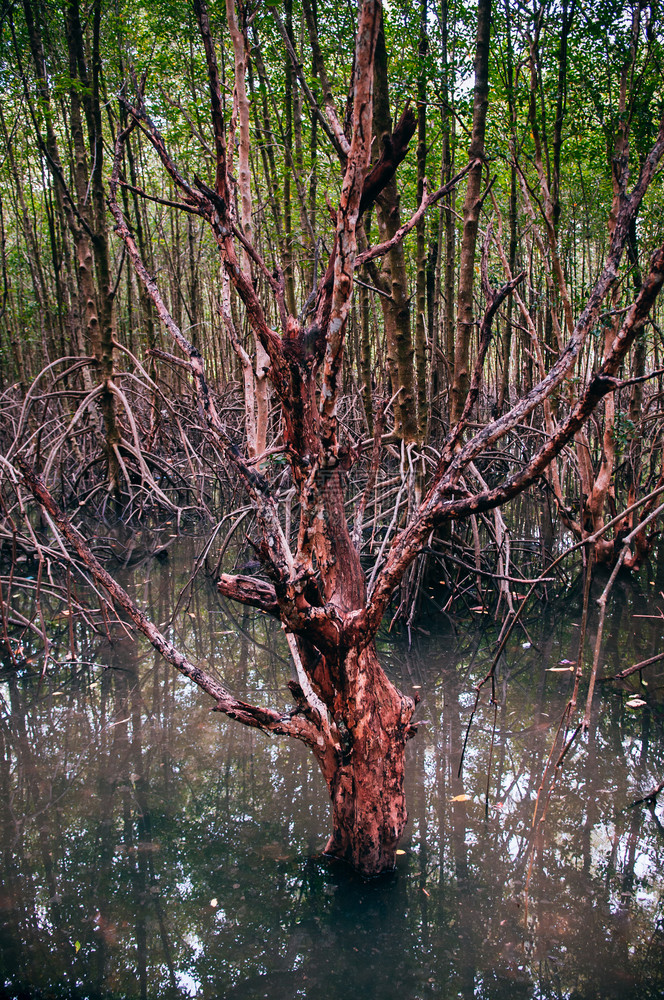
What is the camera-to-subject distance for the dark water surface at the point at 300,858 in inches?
68.5

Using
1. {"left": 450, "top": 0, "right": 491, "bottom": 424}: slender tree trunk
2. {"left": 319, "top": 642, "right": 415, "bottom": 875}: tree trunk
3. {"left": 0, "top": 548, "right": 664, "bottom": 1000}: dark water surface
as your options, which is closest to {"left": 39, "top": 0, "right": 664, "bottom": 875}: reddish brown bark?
{"left": 319, "top": 642, "right": 415, "bottom": 875}: tree trunk

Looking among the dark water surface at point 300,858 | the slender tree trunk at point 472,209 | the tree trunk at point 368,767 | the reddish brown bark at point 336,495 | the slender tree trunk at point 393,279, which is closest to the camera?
the reddish brown bark at point 336,495

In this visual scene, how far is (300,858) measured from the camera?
84.0 inches

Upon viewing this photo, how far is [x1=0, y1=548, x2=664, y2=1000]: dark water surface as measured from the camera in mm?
1739

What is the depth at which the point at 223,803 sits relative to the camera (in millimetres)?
2469

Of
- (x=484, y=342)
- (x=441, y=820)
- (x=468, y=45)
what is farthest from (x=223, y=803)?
(x=468, y=45)

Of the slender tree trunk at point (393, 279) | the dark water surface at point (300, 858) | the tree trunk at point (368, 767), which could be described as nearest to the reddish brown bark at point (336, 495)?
the tree trunk at point (368, 767)

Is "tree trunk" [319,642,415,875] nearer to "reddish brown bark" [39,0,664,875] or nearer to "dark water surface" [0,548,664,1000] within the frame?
"reddish brown bark" [39,0,664,875]

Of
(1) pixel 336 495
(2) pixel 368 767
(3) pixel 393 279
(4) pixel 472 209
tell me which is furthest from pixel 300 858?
(4) pixel 472 209

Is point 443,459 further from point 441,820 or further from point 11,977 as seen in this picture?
point 11,977

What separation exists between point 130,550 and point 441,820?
418 cm

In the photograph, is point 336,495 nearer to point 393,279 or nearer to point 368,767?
point 368,767

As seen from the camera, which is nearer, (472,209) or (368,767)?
(368,767)

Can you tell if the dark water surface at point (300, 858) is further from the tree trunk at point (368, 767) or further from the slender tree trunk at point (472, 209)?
the slender tree trunk at point (472, 209)
